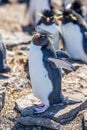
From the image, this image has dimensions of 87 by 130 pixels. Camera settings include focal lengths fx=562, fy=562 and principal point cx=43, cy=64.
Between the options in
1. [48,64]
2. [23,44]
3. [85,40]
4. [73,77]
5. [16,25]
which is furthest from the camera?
[16,25]

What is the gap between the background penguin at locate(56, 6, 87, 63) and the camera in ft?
22.5

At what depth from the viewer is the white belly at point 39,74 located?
17.5 ft

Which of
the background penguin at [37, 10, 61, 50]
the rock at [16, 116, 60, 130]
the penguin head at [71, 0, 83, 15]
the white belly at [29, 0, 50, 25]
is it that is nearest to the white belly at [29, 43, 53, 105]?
the rock at [16, 116, 60, 130]

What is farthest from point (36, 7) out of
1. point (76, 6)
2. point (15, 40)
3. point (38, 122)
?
point (38, 122)

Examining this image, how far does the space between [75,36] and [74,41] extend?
68mm

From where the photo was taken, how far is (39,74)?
5.37 metres

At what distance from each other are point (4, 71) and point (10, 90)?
1.56 ft

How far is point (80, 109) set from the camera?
5488 mm

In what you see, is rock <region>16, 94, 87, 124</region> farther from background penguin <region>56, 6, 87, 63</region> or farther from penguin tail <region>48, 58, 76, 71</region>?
background penguin <region>56, 6, 87, 63</region>

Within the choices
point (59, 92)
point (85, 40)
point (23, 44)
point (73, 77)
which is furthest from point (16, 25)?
point (59, 92)

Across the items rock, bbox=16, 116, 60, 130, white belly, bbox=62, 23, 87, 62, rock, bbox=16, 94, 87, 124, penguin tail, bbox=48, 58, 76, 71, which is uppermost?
penguin tail, bbox=48, 58, 76, 71

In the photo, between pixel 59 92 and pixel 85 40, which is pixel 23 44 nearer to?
pixel 85 40

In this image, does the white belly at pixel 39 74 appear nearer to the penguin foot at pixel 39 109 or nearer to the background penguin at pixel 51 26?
the penguin foot at pixel 39 109

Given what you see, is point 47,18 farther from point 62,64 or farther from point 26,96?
point 62,64
